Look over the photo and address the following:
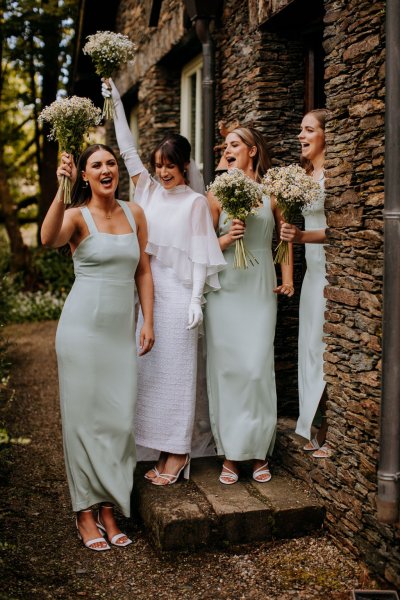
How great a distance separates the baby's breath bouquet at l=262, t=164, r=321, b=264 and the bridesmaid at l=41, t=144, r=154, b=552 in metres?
0.87

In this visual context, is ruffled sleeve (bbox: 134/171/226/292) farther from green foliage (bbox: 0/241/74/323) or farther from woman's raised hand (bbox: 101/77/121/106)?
green foliage (bbox: 0/241/74/323)

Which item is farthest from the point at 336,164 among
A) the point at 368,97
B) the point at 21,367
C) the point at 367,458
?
the point at 21,367

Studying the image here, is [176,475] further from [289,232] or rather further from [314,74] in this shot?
[314,74]

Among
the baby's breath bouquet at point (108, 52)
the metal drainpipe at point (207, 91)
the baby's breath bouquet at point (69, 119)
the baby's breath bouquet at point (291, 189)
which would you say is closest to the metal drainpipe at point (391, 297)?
the baby's breath bouquet at point (291, 189)

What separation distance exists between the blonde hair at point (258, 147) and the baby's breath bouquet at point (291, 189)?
0.38 m

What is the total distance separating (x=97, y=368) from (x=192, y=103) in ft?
14.8

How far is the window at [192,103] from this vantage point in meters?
7.26

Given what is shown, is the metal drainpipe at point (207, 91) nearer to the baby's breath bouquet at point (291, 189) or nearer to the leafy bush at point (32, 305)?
the baby's breath bouquet at point (291, 189)

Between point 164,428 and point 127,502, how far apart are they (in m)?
0.54

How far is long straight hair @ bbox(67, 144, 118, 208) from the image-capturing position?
4133 mm

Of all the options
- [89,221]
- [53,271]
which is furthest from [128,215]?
[53,271]

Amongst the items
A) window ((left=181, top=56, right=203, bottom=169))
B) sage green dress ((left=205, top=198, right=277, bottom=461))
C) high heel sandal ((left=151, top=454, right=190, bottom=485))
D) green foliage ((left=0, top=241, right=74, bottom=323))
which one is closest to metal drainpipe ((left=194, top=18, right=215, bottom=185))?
window ((left=181, top=56, right=203, bottom=169))

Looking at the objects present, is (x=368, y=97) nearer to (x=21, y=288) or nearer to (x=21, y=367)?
(x=21, y=367)

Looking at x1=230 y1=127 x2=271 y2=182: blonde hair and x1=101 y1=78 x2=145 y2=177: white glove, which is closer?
x1=230 y1=127 x2=271 y2=182: blonde hair
